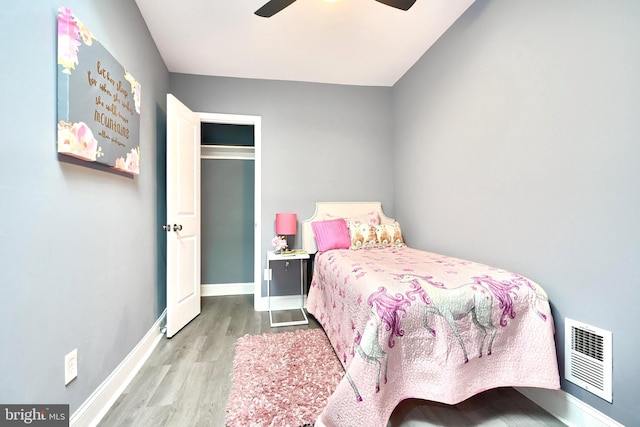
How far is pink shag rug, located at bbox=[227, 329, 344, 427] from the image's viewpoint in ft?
4.55

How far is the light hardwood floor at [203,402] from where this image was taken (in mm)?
1369

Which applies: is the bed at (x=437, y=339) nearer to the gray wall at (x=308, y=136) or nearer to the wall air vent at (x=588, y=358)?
the wall air vent at (x=588, y=358)

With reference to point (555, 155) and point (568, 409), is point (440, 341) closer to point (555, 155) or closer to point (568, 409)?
point (568, 409)

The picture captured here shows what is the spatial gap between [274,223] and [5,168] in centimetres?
227

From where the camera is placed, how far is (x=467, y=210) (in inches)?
83.0

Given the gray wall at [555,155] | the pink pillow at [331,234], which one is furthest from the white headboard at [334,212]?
the gray wall at [555,155]

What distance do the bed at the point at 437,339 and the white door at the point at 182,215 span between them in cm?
165

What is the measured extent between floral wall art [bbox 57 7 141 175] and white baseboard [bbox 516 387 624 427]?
270cm

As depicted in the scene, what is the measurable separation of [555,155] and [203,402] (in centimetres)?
242

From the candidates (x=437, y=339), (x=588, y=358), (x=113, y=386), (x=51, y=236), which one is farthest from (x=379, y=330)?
(x=113, y=386)

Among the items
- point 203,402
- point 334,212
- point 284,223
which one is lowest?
point 203,402

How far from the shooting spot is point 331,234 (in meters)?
2.78

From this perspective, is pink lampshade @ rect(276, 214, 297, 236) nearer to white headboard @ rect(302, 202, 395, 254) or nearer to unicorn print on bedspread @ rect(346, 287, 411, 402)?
white headboard @ rect(302, 202, 395, 254)

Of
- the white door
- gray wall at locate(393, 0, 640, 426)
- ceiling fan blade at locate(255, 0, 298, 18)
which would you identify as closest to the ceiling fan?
ceiling fan blade at locate(255, 0, 298, 18)
